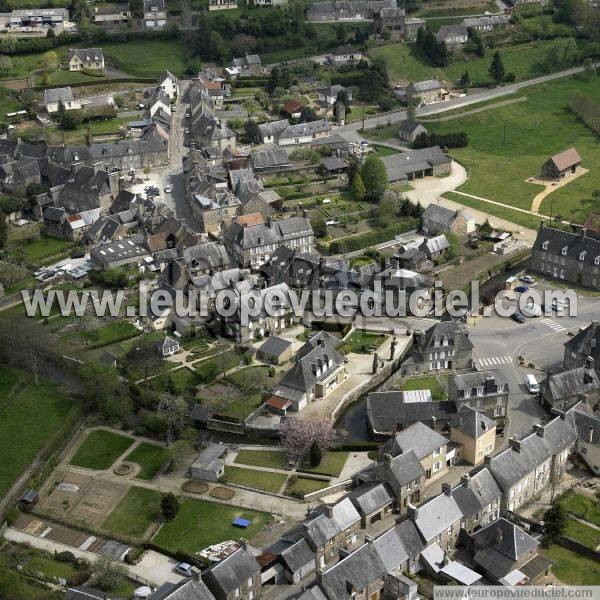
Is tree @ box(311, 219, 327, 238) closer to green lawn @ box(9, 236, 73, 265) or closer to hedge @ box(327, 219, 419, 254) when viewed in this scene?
hedge @ box(327, 219, 419, 254)

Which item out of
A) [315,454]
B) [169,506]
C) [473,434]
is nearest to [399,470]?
[473,434]

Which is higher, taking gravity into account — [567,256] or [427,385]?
[567,256]

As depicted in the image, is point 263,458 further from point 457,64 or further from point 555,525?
point 457,64

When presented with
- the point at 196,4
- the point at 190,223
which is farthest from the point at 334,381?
the point at 196,4

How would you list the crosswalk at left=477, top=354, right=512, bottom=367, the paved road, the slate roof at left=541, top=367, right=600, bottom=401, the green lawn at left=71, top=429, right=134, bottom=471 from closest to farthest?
the green lawn at left=71, top=429, right=134, bottom=471, the slate roof at left=541, top=367, right=600, bottom=401, the crosswalk at left=477, top=354, right=512, bottom=367, the paved road

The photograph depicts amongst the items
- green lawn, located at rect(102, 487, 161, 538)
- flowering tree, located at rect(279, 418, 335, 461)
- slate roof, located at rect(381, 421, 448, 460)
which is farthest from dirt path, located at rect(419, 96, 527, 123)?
green lawn, located at rect(102, 487, 161, 538)

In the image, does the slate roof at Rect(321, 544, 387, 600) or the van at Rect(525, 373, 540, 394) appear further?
the van at Rect(525, 373, 540, 394)

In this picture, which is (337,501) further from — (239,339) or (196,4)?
(196,4)
